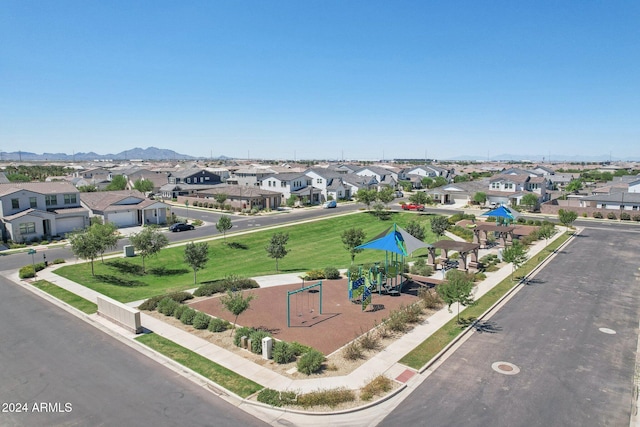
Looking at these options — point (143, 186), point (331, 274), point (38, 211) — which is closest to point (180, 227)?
point (38, 211)

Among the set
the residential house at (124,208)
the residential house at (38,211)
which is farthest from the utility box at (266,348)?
the residential house at (124,208)

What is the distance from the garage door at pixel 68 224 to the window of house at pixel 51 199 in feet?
12.3

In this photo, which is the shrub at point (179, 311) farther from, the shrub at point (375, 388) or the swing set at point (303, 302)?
the shrub at point (375, 388)

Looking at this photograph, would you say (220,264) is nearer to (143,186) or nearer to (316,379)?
(316,379)

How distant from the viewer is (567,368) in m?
17.7

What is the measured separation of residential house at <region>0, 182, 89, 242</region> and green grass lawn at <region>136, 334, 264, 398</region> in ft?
123

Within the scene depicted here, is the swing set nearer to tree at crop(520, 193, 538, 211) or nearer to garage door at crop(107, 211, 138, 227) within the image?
garage door at crop(107, 211, 138, 227)

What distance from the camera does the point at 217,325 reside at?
2134 centimetres

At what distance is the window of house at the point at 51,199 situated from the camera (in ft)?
173

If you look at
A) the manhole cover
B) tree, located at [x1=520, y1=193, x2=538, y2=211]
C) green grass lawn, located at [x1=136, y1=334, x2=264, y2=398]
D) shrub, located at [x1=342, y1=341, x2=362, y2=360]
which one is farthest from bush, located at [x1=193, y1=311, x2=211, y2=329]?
tree, located at [x1=520, y1=193, x2=538, y2=211]

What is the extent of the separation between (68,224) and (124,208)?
292 inches

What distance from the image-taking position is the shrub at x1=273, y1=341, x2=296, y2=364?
17938 mm

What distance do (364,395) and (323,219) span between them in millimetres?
49374

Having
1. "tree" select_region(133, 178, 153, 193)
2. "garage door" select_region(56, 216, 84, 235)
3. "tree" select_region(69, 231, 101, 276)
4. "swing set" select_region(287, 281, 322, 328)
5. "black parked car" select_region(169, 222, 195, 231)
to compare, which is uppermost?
"tree" select_region(133, 178, 153, 193)
